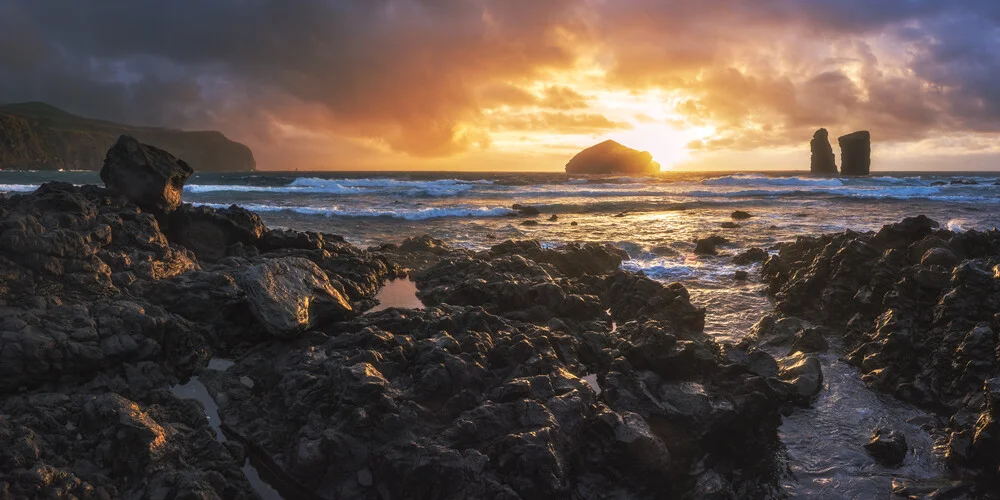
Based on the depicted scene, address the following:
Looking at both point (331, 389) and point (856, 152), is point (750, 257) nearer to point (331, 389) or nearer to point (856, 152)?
point (331, 389)

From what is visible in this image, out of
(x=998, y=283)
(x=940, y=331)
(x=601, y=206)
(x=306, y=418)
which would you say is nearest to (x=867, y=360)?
(x=940, y=331)

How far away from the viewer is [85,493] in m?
3.89

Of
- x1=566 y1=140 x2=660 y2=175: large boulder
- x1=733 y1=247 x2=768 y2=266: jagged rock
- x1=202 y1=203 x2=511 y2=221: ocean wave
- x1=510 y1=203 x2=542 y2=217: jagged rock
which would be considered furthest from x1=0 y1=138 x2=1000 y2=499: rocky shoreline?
x1=566 y1=140 x2=660 y2=175: large boulder

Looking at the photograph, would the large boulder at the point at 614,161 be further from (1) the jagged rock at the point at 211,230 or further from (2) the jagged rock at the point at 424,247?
(1) the jagged rock at the point at 211,230

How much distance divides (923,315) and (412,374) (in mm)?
7791

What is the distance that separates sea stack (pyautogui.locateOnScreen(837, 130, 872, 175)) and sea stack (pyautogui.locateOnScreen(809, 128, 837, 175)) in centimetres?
815

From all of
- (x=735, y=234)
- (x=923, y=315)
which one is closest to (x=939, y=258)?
(x=923, y=315)

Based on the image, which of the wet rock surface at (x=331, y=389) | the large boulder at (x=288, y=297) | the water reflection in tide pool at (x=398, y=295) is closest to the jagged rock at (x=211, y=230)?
the wet rock surface at (x=331, y=389)

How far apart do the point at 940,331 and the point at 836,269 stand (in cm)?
329

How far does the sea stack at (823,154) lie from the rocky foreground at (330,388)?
433 ft

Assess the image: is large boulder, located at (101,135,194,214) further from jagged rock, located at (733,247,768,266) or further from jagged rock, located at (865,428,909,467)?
jagged rock, located at (733,247,768,266)

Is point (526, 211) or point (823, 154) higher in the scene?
point (823, 154)

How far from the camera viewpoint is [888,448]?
5.36 meters

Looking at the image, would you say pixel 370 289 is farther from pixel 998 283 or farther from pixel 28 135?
pixel 28 135
